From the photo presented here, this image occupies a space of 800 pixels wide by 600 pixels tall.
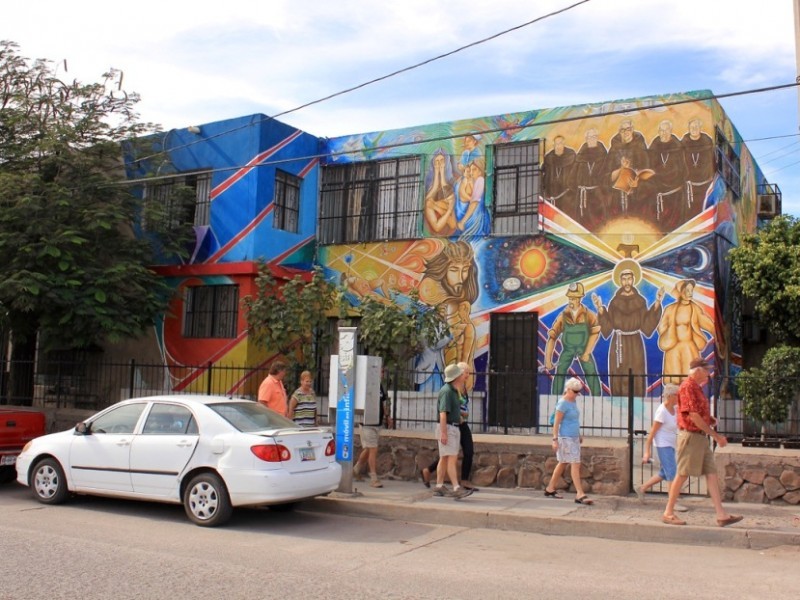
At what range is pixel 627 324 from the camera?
50.3 ft

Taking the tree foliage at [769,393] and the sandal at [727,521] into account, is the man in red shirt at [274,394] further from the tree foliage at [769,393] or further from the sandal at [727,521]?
the tree foliage at [769,393]

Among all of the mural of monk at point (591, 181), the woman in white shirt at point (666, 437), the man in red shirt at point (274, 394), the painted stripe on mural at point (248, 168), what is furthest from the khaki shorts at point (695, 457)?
the painted stripe on mural at point (248, 168)

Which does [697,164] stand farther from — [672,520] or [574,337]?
[672,520]

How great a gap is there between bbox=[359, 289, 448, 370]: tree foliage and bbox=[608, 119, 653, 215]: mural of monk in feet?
14.2

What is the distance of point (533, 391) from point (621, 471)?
573 cm

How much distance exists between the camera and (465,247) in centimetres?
1716

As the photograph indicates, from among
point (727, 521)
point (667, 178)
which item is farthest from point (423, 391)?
point (727, 521)

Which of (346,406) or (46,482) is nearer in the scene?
(46,482)

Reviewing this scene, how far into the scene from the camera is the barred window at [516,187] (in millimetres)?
16656

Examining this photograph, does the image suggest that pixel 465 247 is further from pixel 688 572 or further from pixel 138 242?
pixel 688 572

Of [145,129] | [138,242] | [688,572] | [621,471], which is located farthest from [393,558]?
[145,129]

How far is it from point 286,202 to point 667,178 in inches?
336

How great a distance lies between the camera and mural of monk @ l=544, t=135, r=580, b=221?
16.1 metres

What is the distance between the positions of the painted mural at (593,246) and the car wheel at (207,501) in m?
5.99
